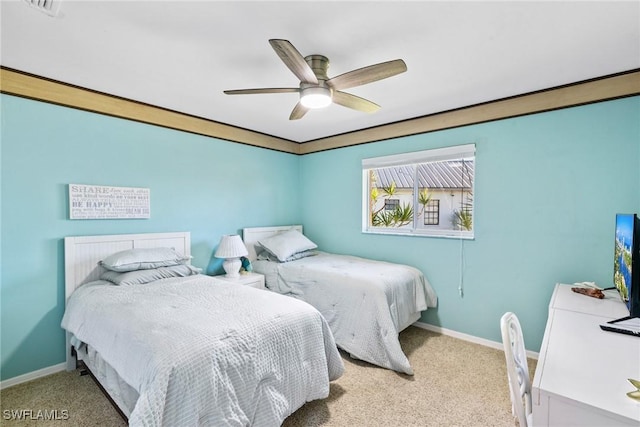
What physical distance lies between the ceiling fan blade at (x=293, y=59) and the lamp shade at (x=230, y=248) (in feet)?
6.68

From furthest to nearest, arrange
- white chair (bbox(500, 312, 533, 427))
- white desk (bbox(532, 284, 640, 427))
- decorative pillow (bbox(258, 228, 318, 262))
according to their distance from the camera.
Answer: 1. decorative pillow (bbox(258, 228, 318, 262))
2. white chair (bbox(500, 312, 533, 427))
3. white desk (bbox(532, 284, 640, 427))

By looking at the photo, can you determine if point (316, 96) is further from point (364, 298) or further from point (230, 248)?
point (230, 248)

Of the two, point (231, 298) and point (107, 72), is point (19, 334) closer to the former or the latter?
point (231, 298)

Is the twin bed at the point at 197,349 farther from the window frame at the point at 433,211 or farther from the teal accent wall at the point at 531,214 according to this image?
the window frame at the point at 433,211

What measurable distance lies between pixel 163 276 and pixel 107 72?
1.69m

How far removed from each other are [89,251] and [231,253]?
4.06ft

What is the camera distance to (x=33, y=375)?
2.30 metres

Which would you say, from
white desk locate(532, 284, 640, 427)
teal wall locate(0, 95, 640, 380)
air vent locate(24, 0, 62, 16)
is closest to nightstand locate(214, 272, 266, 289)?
teal wall locate(0, 95, 640, 380)

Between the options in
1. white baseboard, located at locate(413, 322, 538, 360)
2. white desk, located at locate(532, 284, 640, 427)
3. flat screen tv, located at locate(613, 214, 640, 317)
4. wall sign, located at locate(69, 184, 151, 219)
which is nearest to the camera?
white desk, located at locate(532, 284, 640, 427)

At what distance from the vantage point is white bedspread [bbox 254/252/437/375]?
2477 mm

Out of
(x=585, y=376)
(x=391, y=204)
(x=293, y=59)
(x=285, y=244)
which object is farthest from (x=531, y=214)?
(x=285, y=244)

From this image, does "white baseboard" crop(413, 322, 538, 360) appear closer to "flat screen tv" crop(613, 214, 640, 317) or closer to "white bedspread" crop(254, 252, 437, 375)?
"white bedspread" crop(254, 252, 437, 375)

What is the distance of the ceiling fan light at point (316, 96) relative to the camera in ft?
6.28

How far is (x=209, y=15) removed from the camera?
155 centimetres
